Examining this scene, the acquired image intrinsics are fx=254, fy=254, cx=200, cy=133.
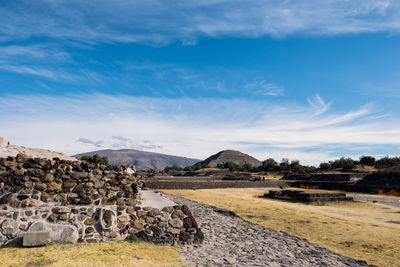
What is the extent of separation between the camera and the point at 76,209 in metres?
6.16

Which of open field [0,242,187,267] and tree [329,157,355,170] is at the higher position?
tree [329,157,355,170]

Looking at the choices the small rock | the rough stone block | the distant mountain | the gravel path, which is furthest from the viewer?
the distant mountain

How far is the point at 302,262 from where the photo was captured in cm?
579

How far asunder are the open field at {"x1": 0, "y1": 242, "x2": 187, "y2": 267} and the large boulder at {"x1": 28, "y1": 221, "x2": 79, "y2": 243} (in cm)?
20

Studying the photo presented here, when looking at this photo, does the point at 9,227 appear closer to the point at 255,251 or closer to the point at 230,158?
the point at 255,251

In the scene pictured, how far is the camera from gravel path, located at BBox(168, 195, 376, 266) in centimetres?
560

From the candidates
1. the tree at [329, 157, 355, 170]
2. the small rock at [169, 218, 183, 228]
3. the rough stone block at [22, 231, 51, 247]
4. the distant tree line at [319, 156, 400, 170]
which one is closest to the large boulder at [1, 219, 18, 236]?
the rough stone block at [22, 231, 51, 247]

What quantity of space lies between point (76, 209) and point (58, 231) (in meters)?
0.58

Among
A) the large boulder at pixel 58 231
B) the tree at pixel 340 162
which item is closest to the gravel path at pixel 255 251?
the large boulder at pixel 58 231

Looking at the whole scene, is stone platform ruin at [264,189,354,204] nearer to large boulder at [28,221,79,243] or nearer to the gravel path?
the gravel path

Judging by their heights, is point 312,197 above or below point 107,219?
below

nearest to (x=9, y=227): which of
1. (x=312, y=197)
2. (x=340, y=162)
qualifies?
(x=312, y=197)

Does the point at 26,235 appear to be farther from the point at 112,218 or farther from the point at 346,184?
the point at 346,184

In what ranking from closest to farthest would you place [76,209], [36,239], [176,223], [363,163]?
[36,239] → [76,209] → [176,223] → [363,163]
